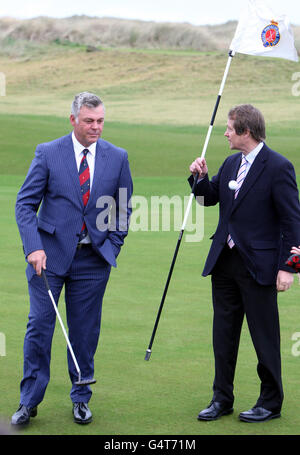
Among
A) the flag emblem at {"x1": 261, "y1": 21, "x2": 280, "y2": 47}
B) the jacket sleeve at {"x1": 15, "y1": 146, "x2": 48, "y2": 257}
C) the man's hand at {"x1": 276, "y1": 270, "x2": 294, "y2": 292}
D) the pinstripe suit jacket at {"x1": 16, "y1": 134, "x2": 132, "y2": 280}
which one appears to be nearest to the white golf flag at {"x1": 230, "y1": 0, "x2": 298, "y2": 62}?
the flag emblem at {"x1": 261, "y1": 21, "x2": 280, "y2": 47}

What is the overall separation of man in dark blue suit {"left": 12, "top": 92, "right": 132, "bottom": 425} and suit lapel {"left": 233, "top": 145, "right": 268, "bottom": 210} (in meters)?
0.71

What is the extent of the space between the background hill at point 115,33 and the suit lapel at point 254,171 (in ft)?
202

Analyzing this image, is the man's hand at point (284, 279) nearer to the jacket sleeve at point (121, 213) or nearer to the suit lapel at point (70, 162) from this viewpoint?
the jacket sleeve at point (121, 213)

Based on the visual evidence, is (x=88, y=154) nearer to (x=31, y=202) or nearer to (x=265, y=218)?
(x=31, y=202)

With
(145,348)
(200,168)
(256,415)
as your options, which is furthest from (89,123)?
(145,348)

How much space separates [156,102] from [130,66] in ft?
47.4

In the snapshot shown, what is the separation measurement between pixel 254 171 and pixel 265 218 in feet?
0.94

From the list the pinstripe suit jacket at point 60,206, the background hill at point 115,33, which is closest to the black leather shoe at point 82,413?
the pinstripe suit jacket at point 60,206

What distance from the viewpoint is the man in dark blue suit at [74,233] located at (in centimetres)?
492

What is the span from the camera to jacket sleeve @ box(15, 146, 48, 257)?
489 cm

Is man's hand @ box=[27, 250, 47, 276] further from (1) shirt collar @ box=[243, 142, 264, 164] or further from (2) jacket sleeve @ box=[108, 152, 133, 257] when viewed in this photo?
(1) shirt collar @ box=[243, 142, 264, 164]

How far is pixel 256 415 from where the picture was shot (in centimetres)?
501

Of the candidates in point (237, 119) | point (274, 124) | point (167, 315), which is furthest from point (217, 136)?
point (237, 119)

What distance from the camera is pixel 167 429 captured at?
4.79m
